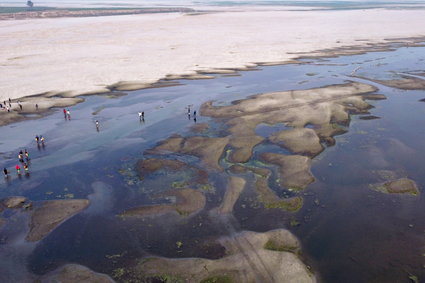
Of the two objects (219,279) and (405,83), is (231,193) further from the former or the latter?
(405,83)

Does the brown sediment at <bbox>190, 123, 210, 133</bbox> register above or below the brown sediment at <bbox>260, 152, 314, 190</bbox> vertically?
above

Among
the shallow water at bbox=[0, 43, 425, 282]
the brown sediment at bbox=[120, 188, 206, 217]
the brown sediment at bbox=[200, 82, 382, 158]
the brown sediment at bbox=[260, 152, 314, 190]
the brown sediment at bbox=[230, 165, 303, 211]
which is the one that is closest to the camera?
the shallow water at bbox=[0, 43, 425, 282]

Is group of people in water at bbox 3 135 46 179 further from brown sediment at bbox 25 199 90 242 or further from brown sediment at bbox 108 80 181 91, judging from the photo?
brown sediment at bbox 108 80 181 91

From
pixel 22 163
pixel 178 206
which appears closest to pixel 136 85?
pixel 22 163

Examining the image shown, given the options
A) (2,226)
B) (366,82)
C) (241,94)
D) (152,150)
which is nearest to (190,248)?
(2,226)

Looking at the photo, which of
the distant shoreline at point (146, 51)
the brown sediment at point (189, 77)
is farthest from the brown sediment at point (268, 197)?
the brown sediment at point (189, 77)

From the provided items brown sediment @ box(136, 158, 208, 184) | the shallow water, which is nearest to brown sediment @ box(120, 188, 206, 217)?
the shallow water
